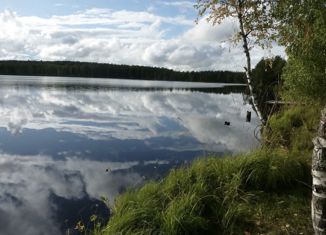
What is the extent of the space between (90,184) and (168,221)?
6.50 metres

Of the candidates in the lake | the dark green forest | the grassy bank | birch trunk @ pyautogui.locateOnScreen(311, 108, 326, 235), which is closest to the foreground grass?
the grassy bank

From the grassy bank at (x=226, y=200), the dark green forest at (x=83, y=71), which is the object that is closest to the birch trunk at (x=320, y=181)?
the grassy bank at (x=226, y=200)

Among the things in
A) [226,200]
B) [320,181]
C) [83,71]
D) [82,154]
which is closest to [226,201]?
[226,200]

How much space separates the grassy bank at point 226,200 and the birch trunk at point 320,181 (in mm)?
1437

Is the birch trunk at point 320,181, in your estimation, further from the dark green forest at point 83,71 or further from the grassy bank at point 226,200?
the dark green forest at point 83,71

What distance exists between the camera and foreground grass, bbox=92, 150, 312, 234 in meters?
6.84

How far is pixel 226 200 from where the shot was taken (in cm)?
793

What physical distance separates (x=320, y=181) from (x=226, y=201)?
282 centimetres

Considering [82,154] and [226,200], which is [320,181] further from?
[82,154]

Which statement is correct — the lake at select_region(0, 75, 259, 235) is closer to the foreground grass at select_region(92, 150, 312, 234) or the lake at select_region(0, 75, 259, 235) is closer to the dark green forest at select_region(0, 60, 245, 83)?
the foreground grass at select_region(92, 150, 312, 234)

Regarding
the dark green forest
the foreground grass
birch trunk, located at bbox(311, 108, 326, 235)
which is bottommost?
the foreground grass

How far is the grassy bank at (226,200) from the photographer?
22.5 ft

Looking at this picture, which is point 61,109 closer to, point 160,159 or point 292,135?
point 160,159

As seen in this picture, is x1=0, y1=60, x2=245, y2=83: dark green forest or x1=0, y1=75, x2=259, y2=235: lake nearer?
x1=0, y1=75, x2=259, y2=235: lake
